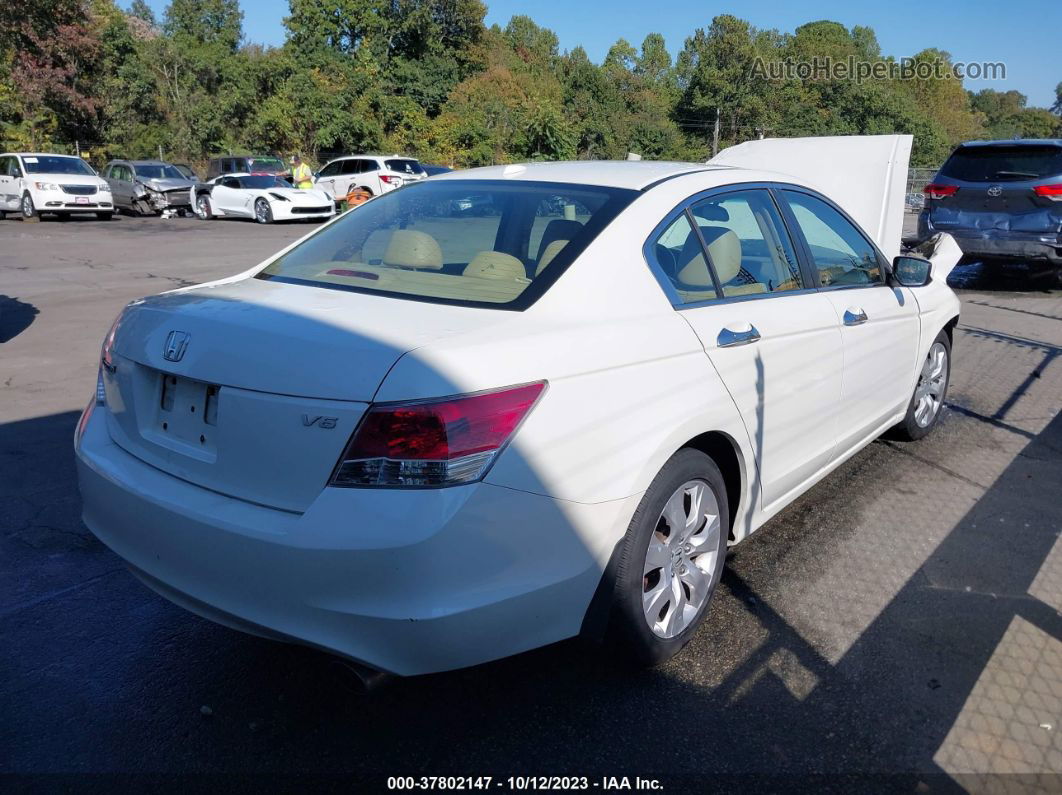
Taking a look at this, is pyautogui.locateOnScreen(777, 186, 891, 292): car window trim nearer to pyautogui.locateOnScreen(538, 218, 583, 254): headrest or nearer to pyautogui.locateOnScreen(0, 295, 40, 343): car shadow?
pyautogui.locateOnScreen(538, 218, 583, 254): headrest

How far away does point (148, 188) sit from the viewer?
26203 mm

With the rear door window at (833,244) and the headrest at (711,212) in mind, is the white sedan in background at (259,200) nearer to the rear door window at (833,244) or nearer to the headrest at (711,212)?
the rear door window at (833,244)

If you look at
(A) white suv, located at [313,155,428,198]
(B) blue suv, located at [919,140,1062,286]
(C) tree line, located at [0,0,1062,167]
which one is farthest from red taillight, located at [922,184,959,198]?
(C) tree line, located at [0,0,1062,167]

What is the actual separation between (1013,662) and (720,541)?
1100 mm

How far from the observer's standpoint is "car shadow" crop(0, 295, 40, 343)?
8.57 metres

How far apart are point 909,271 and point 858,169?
4.70 metres

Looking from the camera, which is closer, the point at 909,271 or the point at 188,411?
the point at 188,411

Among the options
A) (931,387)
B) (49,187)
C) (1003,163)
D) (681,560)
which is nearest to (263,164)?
(49,187)

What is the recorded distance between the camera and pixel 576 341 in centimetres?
257

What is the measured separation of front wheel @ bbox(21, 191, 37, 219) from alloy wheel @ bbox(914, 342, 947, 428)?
24.2 m

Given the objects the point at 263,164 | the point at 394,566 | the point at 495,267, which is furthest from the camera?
the point at 263,164

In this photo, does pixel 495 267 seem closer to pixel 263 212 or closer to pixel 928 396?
pixel 928 396

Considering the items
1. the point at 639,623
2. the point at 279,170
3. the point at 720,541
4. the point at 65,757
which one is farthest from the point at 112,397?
the point at 279,170

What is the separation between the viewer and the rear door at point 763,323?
3.13m
